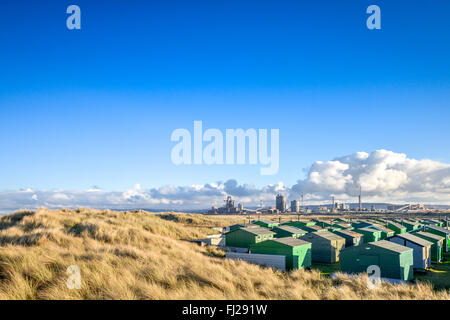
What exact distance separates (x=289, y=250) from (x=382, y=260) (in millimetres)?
6644

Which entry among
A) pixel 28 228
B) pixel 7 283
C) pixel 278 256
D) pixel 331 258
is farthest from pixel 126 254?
pixel 331 258

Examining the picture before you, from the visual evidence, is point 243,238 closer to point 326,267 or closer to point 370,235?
point 326,267

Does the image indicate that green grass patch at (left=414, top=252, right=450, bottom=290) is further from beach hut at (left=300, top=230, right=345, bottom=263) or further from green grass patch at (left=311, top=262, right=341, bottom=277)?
beach hut at (left=300, top=230, right=345, bottom=263)

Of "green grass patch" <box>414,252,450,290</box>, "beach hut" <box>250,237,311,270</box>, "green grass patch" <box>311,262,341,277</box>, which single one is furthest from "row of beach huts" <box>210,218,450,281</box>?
"green grass patch" <box>311,262,341,277</box>

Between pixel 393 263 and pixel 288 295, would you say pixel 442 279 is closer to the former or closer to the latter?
pixel 393 263

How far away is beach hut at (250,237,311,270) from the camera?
26.3 m

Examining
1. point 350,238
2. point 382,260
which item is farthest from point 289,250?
point 350,238

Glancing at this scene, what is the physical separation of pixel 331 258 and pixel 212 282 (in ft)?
79.5

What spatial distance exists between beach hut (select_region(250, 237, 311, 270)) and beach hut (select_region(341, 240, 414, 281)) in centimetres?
350

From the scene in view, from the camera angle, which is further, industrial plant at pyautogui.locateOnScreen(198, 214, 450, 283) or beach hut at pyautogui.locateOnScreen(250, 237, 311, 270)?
beach hut at pyautogui.locateOnScreen(250, 237, 311, 270)

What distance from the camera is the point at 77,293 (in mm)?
9852

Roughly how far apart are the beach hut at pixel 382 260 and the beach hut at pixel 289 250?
3505mm

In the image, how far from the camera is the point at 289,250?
26359 millimetres

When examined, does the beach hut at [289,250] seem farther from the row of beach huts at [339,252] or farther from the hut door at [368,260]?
the hut door at [368,260]
